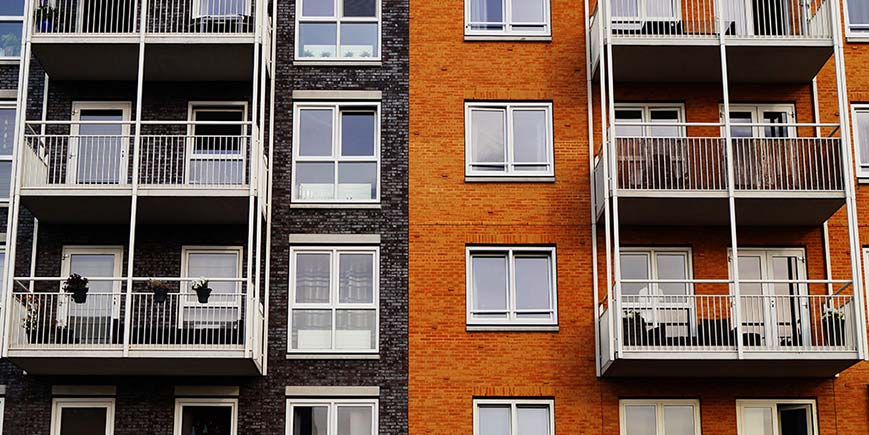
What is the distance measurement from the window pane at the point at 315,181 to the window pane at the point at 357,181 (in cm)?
14

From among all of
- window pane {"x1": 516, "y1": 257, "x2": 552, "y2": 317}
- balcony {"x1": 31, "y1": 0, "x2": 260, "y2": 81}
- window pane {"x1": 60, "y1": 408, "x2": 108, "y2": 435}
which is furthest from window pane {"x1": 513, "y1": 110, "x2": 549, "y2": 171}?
window pane {"x1": 60, "y1": 408, "x2": 108, "y2": 435}

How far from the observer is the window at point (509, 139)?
21422 millimetres

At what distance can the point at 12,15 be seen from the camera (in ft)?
73.6

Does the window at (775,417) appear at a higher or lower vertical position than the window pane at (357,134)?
lower

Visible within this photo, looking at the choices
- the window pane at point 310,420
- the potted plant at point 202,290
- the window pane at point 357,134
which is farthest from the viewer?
the window pane at point 357,134

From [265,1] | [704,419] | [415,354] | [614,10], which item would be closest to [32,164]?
[265,1]

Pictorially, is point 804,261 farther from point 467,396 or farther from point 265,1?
point 265,1

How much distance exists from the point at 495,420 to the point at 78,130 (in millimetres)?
8096

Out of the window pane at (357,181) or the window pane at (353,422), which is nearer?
the window pane at (353,422)

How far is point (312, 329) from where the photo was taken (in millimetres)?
20672

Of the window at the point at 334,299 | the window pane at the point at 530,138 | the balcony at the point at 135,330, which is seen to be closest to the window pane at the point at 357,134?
the window at the point at 334,299

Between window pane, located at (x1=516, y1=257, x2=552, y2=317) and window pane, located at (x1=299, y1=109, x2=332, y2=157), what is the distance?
11.8ft

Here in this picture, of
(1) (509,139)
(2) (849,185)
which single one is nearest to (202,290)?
(1) (509,139)

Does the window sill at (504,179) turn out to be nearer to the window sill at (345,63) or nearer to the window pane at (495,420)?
the window sill at (345,63)
